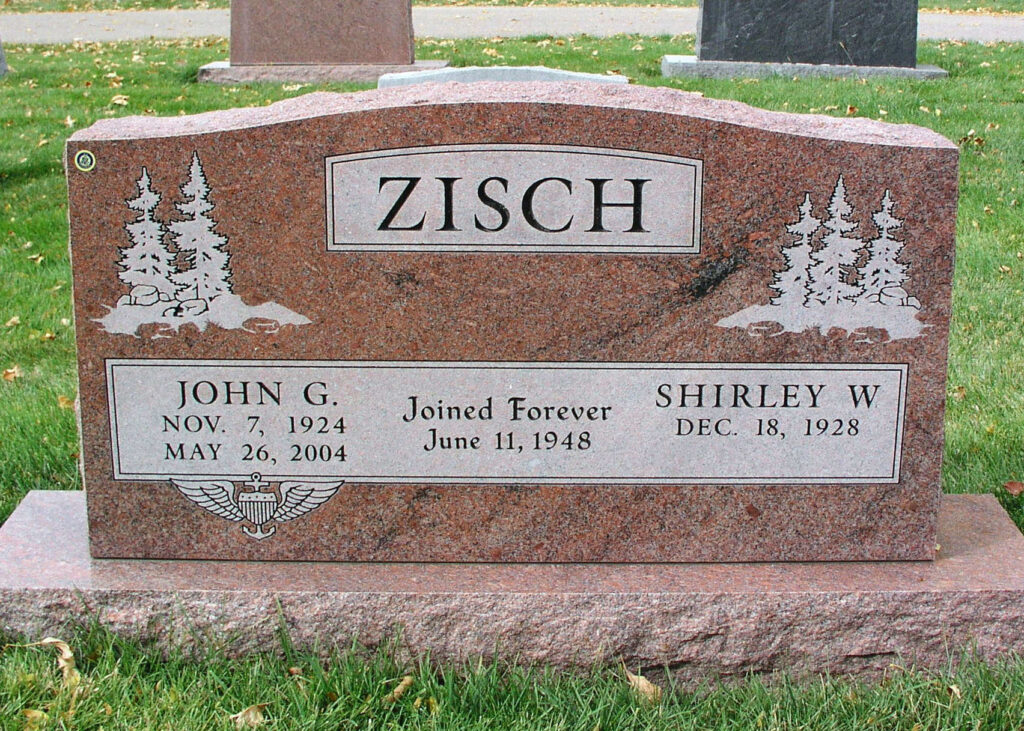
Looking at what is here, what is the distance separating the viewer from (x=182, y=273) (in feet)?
8.43

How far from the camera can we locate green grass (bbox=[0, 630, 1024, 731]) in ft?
7.95

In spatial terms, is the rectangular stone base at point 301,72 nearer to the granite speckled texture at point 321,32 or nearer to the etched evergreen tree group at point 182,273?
the granite speckled texture at point 321,32

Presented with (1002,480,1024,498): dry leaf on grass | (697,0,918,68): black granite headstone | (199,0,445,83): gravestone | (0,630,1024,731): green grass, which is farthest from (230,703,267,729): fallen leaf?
(697,0,918,68): black granite headstone

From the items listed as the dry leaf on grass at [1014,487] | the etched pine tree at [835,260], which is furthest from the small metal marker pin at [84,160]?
the dry leaf on grass at [1014,487]

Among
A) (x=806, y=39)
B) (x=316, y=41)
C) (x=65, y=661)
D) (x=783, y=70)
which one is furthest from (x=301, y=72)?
(x=65, y=661)

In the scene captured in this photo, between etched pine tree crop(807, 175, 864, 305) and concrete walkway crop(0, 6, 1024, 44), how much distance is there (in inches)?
438

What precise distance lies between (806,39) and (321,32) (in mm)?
3967

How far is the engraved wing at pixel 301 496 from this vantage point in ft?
8.89

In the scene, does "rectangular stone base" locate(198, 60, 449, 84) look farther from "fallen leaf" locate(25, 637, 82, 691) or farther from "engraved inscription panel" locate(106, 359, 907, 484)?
"fallen leaf" locate(25, 637, 82, 691)

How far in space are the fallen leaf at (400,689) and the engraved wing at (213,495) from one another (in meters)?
0.54

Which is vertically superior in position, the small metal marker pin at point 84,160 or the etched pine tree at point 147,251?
the small metal marker pin at point 84,160

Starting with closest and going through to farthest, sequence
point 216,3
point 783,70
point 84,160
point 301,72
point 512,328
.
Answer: point 84,160
point 512,328
point 783,70
point 301,72
point 216,3

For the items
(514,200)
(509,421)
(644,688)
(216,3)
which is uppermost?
(216,3)

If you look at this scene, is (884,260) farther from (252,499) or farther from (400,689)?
(252,499)
